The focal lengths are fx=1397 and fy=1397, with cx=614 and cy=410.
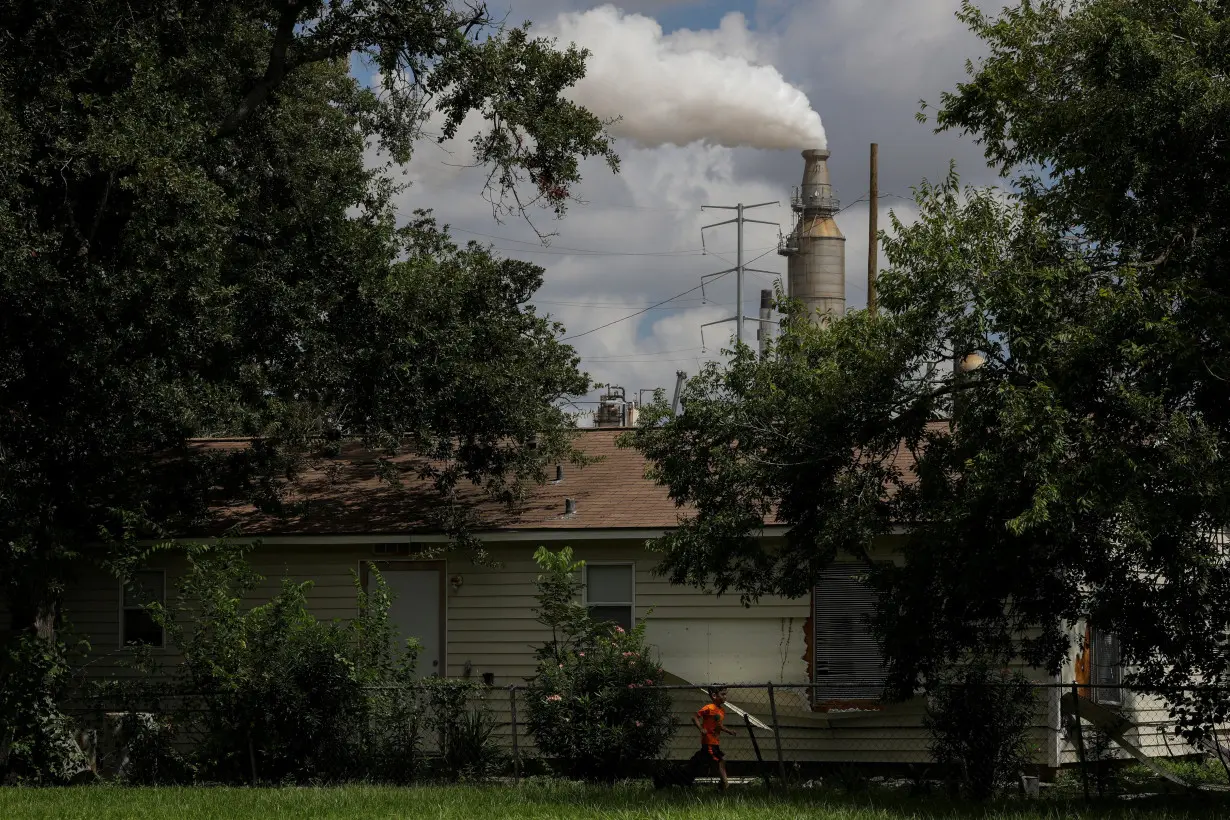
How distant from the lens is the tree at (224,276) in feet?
49.5

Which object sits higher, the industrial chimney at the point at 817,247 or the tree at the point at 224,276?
the industrial chimney at the point at 817,247

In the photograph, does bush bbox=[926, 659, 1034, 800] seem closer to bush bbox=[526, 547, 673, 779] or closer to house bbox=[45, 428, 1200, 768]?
house bbox=[45, 428, 1200, 768]

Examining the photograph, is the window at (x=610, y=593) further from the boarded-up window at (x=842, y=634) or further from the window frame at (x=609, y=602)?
the boarded-up window at (x=842, y=634)

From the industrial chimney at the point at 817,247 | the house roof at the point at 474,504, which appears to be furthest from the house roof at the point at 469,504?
the industrial chimney at the point at 817,247

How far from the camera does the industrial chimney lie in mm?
56594

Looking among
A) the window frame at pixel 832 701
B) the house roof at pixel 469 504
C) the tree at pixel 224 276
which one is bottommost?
the window frame at pixel 832 701

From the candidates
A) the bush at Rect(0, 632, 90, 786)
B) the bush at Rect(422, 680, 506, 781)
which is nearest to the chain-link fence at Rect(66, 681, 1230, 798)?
the bush at Rect(422, 680, 506, 781)

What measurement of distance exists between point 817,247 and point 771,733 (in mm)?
41389

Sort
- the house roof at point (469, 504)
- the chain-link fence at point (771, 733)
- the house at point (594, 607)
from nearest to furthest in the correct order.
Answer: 1. the chain-link fence at point (771, 733)
2. the house at point (594, 607)
3. the house roof at point (469, 504)

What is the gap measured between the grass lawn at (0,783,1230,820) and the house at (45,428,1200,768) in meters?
3.21

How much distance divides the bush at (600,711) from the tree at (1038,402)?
4.17ft

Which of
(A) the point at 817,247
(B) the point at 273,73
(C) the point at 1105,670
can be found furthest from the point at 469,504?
(A) the point at 817,247

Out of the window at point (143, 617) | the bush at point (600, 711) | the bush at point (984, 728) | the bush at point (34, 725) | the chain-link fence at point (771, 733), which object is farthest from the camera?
the window at point (143, 617)

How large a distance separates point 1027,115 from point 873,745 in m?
7.82
